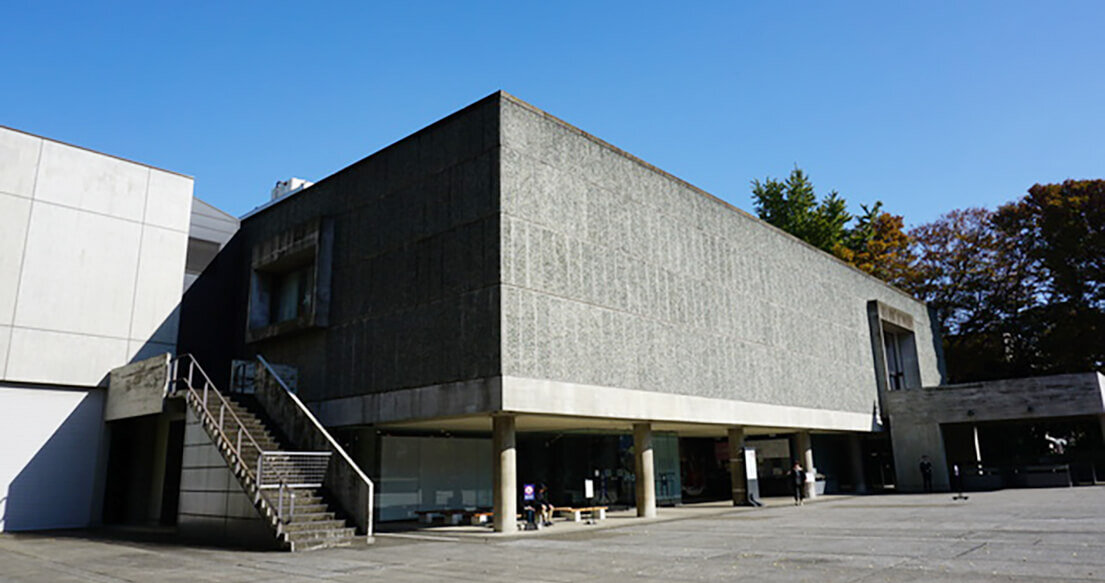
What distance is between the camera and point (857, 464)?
38.9 meters

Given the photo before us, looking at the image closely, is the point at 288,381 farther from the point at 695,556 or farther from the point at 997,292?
the point at 997,292

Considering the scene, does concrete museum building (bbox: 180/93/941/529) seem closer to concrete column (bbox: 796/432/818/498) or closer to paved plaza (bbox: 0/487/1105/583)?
concrete column (bbox: 796/432/818/498)

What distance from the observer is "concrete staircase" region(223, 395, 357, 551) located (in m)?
15.8

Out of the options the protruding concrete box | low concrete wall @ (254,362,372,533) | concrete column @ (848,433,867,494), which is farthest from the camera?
concrete column @ (848,433,867,494)

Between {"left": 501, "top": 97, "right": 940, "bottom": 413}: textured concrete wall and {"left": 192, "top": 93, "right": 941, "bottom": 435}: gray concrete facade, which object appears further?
{"left": 501, "top": 97, "right": 940, "bottom": 413}: textured concrete wall

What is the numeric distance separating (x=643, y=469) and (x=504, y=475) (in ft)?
21.8

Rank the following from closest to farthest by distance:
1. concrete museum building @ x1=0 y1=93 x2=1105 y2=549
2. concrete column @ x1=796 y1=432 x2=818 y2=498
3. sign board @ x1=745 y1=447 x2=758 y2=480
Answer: concrete museum building @ x1=0 y1=93 x2=1105 y2=549, sign board @ x1=745 y1=447 x2=758 y2=480, concrete column @ x1=796 y1=432 x2=818 y2=498

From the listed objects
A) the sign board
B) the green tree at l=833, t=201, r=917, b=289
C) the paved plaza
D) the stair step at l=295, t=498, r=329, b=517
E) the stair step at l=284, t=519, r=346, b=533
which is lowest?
the paved plaza

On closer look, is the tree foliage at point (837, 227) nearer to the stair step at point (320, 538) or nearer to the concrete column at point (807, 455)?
the concrete column at point (807, 455)

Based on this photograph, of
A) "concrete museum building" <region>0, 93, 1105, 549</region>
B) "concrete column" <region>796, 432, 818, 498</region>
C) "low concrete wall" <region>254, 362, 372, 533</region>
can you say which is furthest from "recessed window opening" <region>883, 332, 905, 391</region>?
"low concrete wall" <region>254, 362, 372, 533</region>

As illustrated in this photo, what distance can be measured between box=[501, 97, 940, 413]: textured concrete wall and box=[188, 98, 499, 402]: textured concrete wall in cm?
98

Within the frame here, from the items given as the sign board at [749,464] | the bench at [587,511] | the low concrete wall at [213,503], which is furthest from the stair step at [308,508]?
the sign board at [749,464]

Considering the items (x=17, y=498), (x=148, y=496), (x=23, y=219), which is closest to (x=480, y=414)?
(x=148, y=496)

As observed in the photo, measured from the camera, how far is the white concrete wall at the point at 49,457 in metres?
23.2
